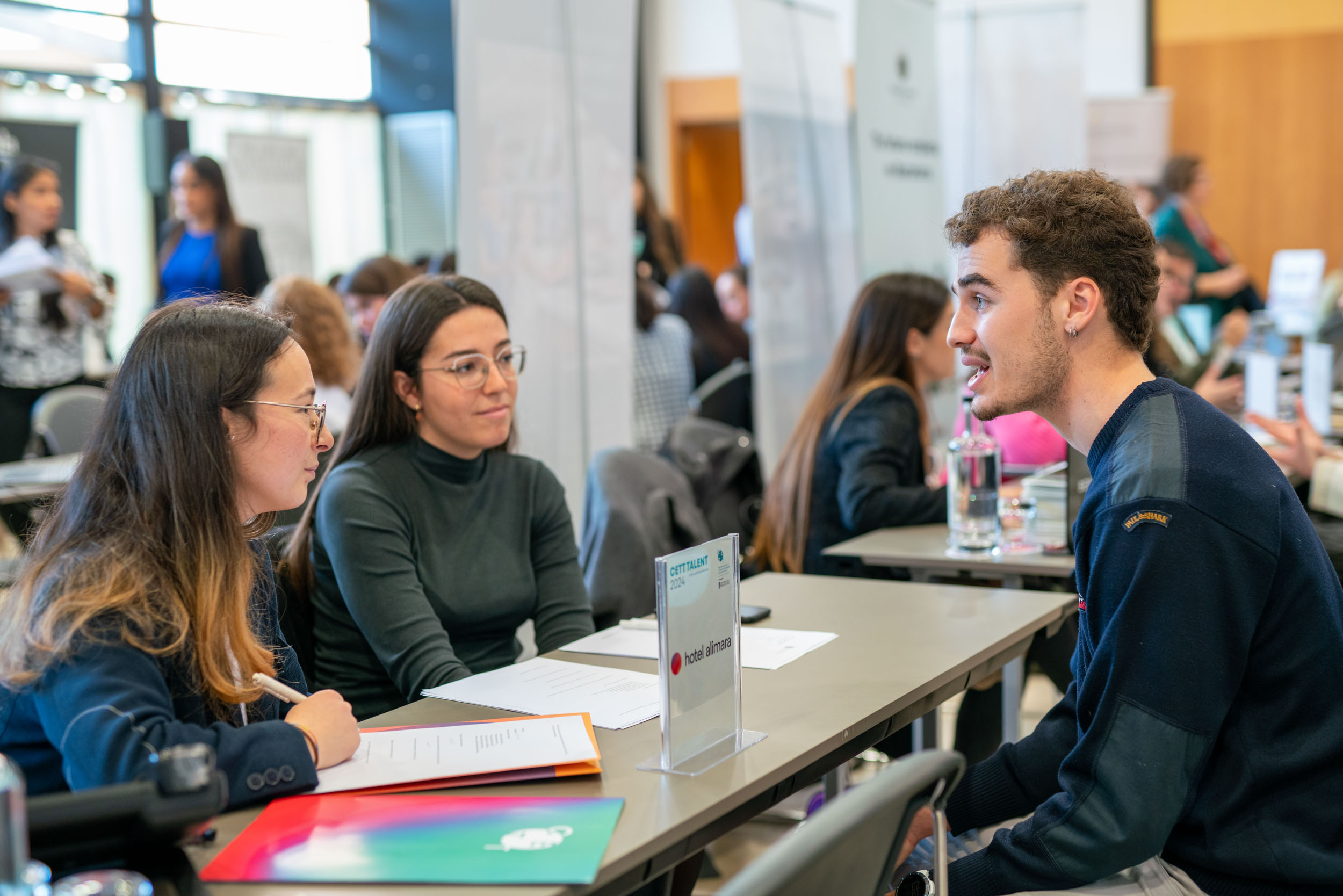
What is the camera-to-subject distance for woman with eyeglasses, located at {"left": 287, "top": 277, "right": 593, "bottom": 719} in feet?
6.63

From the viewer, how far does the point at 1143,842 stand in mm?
1299

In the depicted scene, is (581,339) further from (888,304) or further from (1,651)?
(1,651)

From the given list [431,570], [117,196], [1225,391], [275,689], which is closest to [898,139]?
[1225,391]

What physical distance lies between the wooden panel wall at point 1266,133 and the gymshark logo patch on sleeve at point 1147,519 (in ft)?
28.9

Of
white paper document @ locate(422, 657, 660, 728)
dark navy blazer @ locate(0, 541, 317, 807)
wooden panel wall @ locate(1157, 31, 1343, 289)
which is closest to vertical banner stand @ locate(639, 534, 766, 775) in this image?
white paper document @ locate(422, 657, 660, 728)

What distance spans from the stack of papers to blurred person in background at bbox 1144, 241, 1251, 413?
7.41 feet

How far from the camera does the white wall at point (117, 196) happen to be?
21.9ft

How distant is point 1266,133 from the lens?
905 cm

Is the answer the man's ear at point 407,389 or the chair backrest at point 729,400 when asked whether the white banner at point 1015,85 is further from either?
the man's ear at point 407,389

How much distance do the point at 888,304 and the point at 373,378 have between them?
145 cm

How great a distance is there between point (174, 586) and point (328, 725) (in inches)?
8.9

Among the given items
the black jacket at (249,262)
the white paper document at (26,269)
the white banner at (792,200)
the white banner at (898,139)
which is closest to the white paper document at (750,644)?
the white banner at (792,200)

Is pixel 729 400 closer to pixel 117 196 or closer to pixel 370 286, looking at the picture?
pixel 370 286

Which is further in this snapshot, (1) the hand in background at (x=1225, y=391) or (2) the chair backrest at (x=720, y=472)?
(1) the hand in background at (x=1225, y=391)
